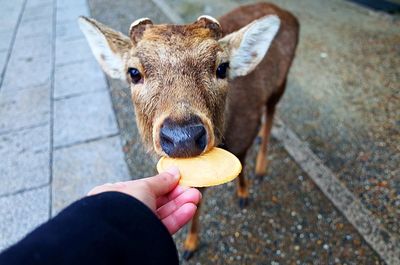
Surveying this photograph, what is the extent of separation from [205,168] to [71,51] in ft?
22.1

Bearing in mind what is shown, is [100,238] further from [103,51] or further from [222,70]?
[103,51]

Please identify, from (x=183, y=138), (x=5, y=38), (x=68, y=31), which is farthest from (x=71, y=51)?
(x=183, y=138)

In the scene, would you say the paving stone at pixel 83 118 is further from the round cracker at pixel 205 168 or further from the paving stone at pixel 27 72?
the round cracker at pixel 205 168

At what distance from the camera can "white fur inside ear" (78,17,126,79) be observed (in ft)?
11.2

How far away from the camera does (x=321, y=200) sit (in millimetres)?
4398

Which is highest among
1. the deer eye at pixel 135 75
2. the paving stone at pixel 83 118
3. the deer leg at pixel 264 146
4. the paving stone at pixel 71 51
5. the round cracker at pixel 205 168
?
the deer eye at pixel 135 75

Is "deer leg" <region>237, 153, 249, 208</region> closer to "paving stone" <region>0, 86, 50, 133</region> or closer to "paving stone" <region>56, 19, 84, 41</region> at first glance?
"paving stone" <region>0, 86, 50, 133</region>

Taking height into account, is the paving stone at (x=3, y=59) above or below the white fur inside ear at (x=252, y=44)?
below

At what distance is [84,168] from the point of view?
196 inches

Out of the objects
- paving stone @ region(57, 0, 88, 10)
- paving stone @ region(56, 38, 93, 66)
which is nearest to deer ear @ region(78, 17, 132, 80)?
paving stone @ region(56, 38, 93, 66)

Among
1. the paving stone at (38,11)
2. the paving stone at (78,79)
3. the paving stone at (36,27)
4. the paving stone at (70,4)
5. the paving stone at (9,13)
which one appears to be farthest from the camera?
the paving stone at (70,4)

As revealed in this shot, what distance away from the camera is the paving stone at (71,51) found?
306 inches

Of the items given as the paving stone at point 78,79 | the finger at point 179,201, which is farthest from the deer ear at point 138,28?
the paving stone at point 78,79

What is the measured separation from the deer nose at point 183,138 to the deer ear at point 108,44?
4.32ft
